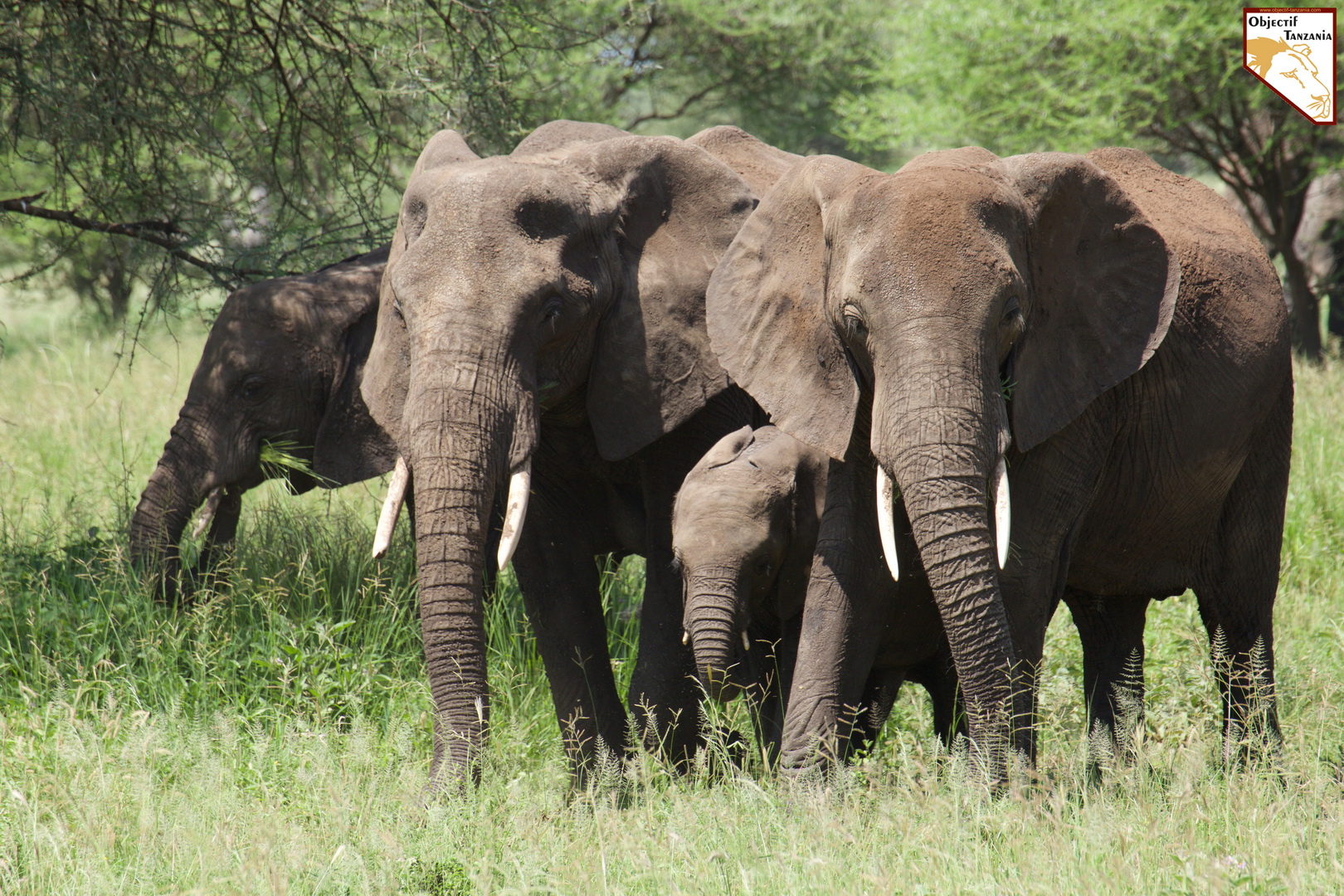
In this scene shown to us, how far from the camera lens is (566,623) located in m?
5.26

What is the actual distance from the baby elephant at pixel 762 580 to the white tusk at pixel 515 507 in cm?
55

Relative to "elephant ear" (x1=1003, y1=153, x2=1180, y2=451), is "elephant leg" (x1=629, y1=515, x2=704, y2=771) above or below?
below

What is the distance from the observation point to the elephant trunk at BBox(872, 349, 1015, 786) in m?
3.60

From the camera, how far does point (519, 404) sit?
4.40m

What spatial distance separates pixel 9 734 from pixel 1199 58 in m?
12.0

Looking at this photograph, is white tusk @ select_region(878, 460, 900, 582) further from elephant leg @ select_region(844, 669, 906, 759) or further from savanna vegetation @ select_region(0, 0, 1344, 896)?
elephant leg @ select_region(844, 669, 906, 759)

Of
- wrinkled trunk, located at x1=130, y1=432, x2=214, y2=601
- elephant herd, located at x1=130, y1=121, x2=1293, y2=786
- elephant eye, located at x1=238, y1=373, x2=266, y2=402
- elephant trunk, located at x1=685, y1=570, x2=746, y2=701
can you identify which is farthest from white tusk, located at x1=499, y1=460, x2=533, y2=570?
elephant eye, located at x1=238, y1=373, x2=266, y2=402

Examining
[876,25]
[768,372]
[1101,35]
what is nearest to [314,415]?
[768,372]

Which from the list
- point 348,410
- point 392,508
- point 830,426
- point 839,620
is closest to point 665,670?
point 839,620

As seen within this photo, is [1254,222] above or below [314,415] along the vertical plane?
above

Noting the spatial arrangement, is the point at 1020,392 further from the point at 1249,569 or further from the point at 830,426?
the point at 1249,569

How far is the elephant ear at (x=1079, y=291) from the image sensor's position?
4043mm

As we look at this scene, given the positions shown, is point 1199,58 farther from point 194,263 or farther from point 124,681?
point 124,681

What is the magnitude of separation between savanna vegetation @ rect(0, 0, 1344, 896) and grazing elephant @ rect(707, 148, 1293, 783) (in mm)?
406
